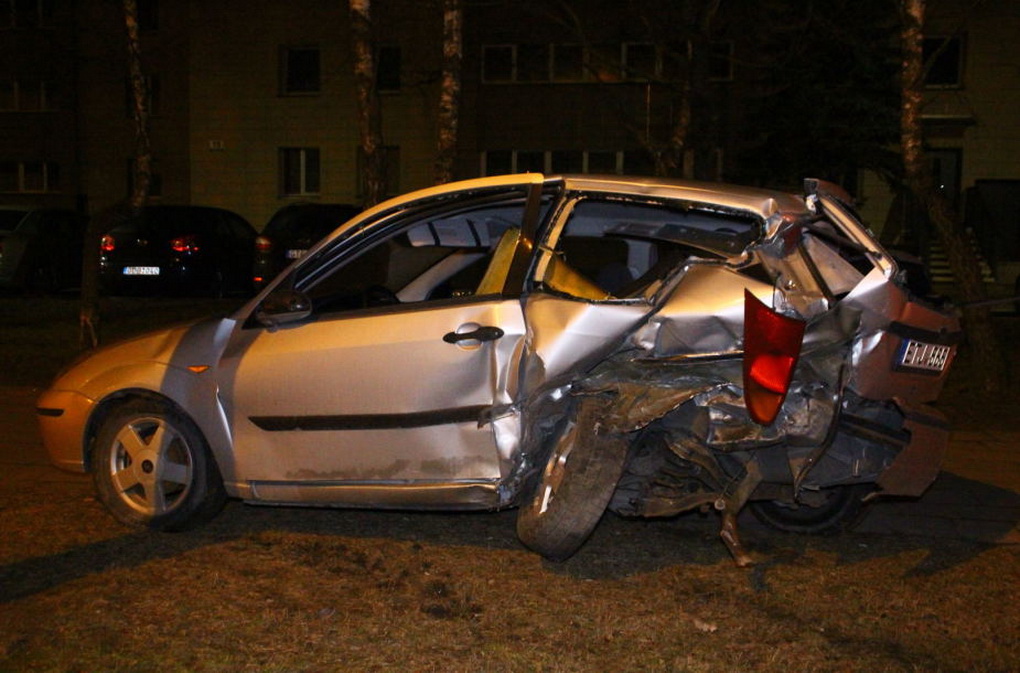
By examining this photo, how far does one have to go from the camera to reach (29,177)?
3484cm

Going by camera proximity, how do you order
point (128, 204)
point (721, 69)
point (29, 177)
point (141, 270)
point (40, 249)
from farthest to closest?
1. point (29, 177)
2. point (721, 69)
3. point (40, 249)
4. point (141, 270)
5. point (128, 204)

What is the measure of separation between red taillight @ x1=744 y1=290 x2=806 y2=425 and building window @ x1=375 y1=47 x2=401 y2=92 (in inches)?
1031

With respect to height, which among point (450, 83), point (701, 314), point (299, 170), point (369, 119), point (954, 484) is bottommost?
point (954, 484)

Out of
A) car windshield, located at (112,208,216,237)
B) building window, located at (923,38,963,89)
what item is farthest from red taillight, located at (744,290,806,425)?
building window, located at (923,38,963,89)

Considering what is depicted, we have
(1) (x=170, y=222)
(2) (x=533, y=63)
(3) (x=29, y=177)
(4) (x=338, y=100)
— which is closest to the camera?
(1) (x=170, y=222)

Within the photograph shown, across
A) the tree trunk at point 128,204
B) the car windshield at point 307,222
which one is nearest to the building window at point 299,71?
the car windshield at point 307,222

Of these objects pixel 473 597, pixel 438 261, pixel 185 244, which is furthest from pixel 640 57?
pixel 473 597

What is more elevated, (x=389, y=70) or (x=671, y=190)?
(x=389, y=70)

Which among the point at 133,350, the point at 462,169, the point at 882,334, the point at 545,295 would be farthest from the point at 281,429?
the point at 462,169

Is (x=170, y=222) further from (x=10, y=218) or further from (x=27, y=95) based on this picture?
(x=27, y=95)

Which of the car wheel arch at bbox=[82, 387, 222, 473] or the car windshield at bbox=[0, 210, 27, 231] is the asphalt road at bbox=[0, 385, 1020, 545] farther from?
the car windshield at bbox=[0, 210, 27, 231]

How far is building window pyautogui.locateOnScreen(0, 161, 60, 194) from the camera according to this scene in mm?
34594

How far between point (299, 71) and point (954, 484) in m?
26.4

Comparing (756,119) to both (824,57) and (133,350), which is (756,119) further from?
(133,350)
